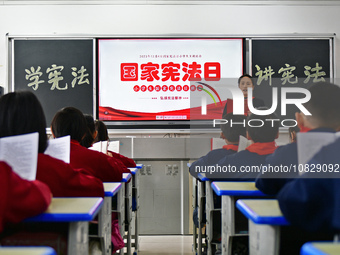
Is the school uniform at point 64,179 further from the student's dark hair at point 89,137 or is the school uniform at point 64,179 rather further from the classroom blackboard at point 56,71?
the classroom blackboard at point 56,71

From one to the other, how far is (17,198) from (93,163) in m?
0.99

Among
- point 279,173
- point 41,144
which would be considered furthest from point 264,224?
point 41,144

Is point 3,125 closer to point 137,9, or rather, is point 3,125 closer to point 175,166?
point 175,166

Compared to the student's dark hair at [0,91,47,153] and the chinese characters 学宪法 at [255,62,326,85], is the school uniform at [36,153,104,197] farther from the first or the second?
the chinese characters 学宪法 at [255,62,326,85]

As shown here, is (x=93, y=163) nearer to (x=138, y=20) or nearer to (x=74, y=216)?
(x=74, y=216)

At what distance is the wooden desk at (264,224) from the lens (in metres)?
1.13

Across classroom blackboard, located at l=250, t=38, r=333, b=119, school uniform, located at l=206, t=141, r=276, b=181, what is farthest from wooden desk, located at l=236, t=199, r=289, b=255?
classroom blackboard, located at l=250, t=38, r=333, b=119

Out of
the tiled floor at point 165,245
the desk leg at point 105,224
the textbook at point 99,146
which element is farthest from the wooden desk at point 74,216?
the tiled floor at point 165,245

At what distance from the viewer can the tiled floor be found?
3.34m

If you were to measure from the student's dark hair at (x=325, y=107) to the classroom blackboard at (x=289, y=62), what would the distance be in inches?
125

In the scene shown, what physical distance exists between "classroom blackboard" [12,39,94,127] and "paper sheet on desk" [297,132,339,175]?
11.8 feet

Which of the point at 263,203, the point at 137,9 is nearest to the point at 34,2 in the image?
the point at 137,9

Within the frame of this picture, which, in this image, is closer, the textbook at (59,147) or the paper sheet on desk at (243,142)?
the textbook at (59,147)

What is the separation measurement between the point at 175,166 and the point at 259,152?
211cm
